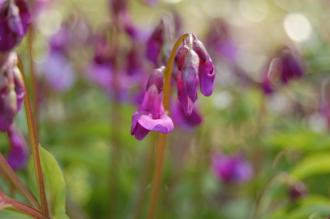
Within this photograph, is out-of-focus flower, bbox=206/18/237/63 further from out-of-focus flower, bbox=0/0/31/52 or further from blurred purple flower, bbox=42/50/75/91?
out-of-focus flower, bbox=0/0/31/52

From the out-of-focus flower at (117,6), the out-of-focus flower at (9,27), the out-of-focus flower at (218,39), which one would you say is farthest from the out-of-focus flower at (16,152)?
the out-of-focus flower at (218,39)

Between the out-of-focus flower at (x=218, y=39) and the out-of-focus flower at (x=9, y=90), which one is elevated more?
the out-of-focus flower at (x=9, y=90)

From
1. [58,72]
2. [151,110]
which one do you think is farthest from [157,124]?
[58,72]

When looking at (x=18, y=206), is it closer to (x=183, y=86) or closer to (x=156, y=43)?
(x=183, y=86)

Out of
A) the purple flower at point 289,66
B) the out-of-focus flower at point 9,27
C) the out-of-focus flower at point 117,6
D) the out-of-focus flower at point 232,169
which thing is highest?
the out-of-focus flower at point 9,27

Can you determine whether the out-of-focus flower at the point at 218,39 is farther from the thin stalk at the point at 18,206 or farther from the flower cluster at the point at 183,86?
the thin stalk at the point at 18,206

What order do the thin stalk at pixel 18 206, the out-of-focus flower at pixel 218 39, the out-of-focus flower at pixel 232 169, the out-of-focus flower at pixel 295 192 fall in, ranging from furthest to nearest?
the out-of-focus flower at pixel 218 39, the out-of-focus flower at pixel 232 169, the out-of-focus flower at pixel 295 192, the thin stalk at pixel 18 206

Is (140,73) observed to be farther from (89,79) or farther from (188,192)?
(89,79)
